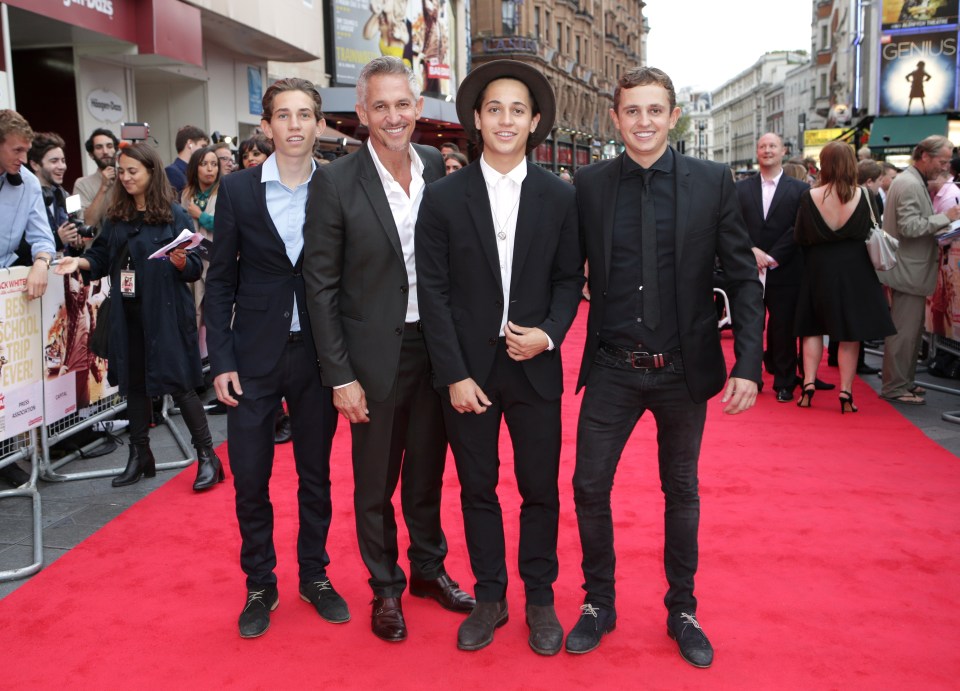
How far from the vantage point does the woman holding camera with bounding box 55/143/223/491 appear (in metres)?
5.04

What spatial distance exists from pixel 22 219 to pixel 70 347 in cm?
81

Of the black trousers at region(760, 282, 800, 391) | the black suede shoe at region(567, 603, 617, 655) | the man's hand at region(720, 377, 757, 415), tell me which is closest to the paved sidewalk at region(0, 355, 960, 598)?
the black trousers at region(760, 282, 800, 391)

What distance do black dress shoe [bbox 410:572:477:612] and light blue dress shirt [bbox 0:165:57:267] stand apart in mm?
3081

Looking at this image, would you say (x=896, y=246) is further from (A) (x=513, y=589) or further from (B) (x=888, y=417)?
(A) (x=513, y=589)

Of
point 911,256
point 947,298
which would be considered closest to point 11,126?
point 911,256

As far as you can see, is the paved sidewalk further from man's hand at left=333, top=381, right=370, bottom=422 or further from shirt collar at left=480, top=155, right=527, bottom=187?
shirt collar at left=480, top=155, right=527, bottom=187

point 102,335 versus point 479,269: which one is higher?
point 479,269

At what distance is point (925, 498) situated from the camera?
496cm

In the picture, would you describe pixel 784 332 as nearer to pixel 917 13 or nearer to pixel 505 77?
pixel 505 77

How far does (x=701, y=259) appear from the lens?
3150mm

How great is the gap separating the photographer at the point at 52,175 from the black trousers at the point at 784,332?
544 cm

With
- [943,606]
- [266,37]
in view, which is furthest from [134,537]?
[266,37]

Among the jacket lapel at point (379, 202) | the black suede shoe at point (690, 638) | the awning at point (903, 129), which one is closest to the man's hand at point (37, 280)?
the jacket lapel at point (379, 202)

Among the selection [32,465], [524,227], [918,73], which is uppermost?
[918,73]
